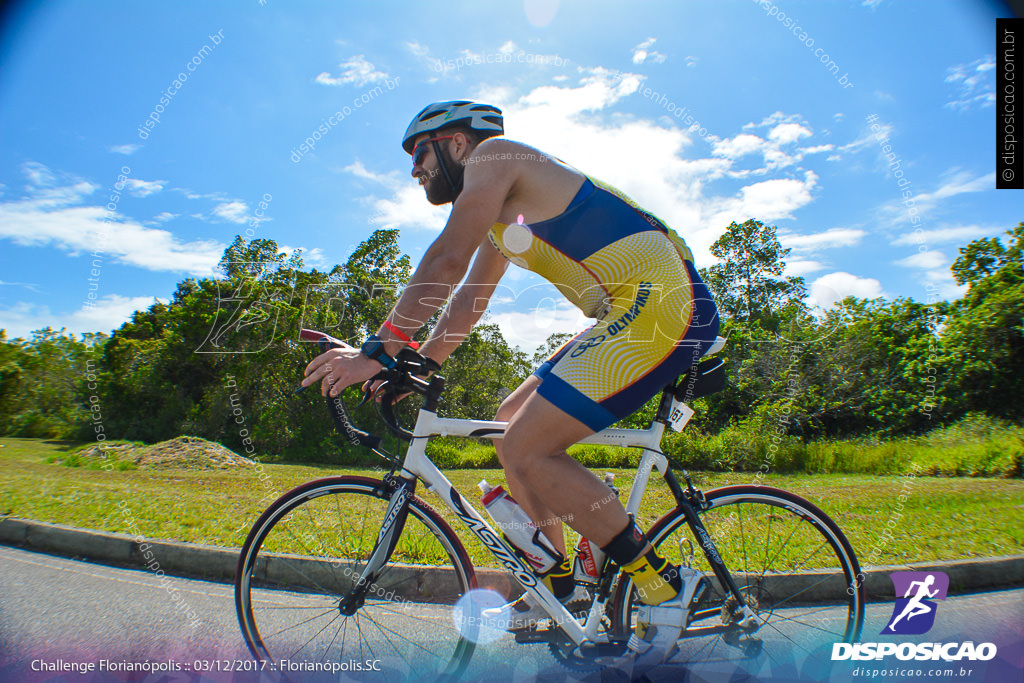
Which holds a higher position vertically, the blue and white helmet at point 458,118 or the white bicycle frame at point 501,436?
the blue and white helmet at point 458,118

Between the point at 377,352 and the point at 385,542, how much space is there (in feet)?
2.70

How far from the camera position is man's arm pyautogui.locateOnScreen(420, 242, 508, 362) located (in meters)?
2.38

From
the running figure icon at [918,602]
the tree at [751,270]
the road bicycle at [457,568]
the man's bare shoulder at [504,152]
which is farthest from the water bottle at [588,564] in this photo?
the tree at [751,270]

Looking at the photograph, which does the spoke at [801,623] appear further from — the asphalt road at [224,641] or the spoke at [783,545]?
the spoke at [783,545]

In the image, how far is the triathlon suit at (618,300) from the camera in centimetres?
184

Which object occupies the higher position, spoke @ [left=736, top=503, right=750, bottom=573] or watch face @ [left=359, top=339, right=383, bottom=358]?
watch face @ [left=359, top=339, right=383, bottom=358]

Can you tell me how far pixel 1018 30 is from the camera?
9.81 ft

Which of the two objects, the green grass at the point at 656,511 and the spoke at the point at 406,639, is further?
the green grass at the point at 656,511

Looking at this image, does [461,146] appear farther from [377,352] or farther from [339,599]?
[339,599]

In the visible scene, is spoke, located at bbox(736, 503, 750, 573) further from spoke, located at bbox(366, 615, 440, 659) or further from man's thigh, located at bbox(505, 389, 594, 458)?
spoke, located at bbox(366, 615, 440, 659)

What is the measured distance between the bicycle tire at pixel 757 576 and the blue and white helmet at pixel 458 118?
1933 mm

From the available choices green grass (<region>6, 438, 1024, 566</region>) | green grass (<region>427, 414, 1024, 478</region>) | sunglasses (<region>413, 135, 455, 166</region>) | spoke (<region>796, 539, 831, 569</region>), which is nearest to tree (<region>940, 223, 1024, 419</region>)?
green grass (<region>427, 414, 1024, 478</region>)

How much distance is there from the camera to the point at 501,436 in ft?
6.61

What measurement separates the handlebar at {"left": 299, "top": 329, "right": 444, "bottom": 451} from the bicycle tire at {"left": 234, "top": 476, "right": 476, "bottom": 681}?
217 millimetres
